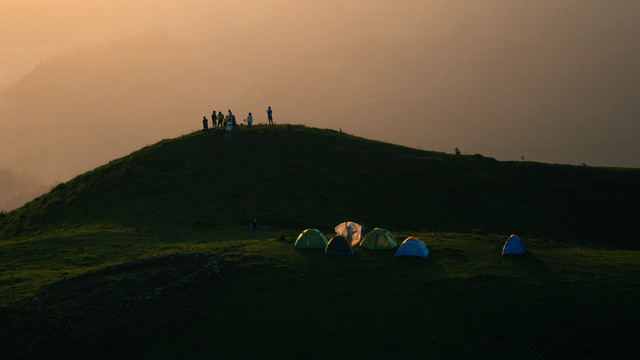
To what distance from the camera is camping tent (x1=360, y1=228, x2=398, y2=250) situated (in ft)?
126

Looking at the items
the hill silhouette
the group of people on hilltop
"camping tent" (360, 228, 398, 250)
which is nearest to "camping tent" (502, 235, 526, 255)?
"camping tent" (360, 228, 398, 250)

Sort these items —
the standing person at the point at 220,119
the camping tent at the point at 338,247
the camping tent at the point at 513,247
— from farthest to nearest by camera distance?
1. the standing person at the point at 220,119
2. the camping tent at the point at 338,247
3. the camping tent at the point at 513,247

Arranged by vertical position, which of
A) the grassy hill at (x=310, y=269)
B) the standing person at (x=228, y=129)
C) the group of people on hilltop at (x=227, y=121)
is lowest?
the grassy hill at (x=310, y=269)

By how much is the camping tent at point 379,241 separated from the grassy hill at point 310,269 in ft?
2.65

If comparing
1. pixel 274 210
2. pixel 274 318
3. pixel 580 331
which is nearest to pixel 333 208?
pixel 274 210

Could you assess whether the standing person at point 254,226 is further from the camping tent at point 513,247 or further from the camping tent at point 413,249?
the camping tent at point 513,247

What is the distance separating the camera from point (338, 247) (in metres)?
36.7

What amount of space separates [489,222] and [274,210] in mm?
23439

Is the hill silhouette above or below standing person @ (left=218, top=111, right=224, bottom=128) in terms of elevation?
below

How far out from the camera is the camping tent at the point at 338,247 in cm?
3657

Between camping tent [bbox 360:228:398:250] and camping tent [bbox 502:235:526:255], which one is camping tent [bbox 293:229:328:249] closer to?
camping tent [bbox 360:228:398:250]

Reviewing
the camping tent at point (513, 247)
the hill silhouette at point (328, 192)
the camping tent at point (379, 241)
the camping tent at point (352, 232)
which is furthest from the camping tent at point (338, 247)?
the hill silhouette at point (328, 192)

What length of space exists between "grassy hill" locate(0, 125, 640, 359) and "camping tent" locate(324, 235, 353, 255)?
104 cm

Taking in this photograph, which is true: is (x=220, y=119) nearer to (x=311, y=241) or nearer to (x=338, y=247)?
(x=311, y=241)
